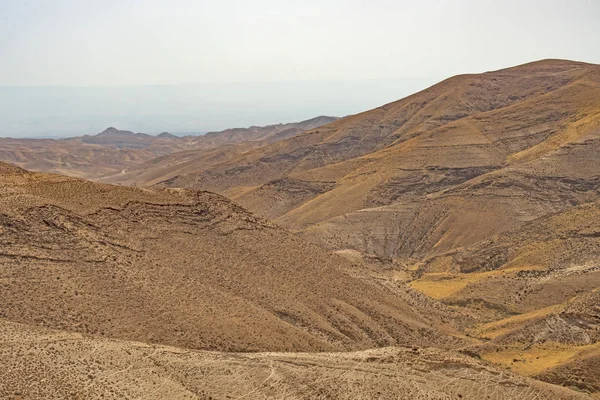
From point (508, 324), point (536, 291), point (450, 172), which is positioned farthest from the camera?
point (450, 172)

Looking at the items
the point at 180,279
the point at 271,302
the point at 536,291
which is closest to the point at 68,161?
the point at 180,279

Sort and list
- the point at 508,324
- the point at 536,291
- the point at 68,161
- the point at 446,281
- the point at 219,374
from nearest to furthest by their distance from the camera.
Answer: the point at 219,374, the point at 508,324, the point at 536,291, the point at 446,281, the point at 68,161

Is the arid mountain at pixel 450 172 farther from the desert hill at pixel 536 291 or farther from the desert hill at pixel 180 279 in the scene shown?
the desert hill at pixel 180 279

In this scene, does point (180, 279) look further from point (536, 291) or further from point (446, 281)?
point (446, 281)

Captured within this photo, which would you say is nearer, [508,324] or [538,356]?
[538,356]

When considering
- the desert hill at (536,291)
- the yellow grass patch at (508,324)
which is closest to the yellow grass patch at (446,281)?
the desert hill at (536,291)

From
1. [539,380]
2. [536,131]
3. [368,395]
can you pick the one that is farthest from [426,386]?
[536,131]

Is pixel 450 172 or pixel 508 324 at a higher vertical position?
pixel 450 172
